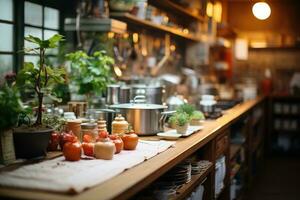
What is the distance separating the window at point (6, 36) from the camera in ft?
11.8

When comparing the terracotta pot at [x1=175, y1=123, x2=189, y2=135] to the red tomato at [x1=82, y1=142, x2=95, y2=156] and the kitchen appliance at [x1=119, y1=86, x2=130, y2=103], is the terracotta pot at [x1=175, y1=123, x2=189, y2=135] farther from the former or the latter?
the red tomato at [x1=82, y1=142, x2=95, y2=156]

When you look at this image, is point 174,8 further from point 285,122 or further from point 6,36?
point 285,122

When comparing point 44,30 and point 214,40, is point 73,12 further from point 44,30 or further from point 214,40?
point 214,40

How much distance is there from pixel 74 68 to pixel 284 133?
6.38 m

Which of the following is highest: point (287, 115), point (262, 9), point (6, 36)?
point (262, 9)

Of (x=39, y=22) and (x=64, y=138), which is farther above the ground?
(x=39, y=22)

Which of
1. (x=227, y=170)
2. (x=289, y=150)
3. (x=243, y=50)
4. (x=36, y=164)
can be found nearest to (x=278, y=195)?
(x=227, y=170)

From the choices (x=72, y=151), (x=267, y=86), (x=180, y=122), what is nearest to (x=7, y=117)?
(x=72, y=151)

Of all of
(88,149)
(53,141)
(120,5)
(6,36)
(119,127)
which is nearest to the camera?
(88,149)

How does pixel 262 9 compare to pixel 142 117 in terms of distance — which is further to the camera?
pixel 262 9

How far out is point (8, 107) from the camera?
2186 millimetres

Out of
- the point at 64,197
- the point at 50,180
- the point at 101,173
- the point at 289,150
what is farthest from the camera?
the point at 289,150

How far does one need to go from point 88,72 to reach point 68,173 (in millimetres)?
1744

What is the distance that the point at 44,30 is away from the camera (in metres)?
4.12
